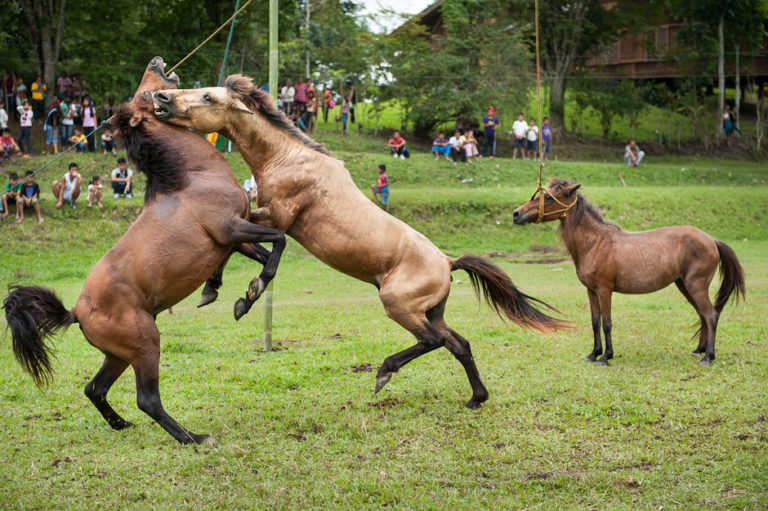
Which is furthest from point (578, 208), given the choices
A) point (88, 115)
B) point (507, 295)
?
point (88, 115)

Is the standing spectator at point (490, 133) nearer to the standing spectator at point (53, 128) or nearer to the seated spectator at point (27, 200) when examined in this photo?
the standing spectator at point (53, 128)

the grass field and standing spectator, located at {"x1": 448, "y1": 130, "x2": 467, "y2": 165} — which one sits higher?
standing spectator, located at {"x1": 448, "y1": 130, "x2": 467, "y2": 165}

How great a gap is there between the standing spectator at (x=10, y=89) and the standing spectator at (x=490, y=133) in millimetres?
17327

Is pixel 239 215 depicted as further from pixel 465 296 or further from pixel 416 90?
pixel 416 90

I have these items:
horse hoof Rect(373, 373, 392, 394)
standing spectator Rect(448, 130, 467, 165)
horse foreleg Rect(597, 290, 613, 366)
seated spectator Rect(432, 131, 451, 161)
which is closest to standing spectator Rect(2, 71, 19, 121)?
seated spectator Rect(432, 131, 451, 161)

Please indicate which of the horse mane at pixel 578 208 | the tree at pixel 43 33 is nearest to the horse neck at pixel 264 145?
the horse mane at pixel 578 208

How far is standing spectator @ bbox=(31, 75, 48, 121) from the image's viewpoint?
23625mm

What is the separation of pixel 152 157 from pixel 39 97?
20.5 metres

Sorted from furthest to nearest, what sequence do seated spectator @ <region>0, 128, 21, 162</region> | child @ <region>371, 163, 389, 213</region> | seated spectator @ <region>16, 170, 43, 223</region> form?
seated spectator @ <region>0, 128, 21, 162</region>
child @ <region>371, 163, 389, 213</region>
seated spectator @ <region>16, 170, 43, 223</region>

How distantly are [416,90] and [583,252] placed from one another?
23888 mm

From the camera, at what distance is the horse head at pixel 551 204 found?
9.02m

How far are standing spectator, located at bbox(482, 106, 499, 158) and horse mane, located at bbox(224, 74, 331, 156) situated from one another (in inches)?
946

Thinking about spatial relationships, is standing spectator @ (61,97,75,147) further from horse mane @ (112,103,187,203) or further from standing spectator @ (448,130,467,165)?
horse mane @ (112,103,187,203)

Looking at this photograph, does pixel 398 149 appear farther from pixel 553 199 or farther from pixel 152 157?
pixel 152 157
